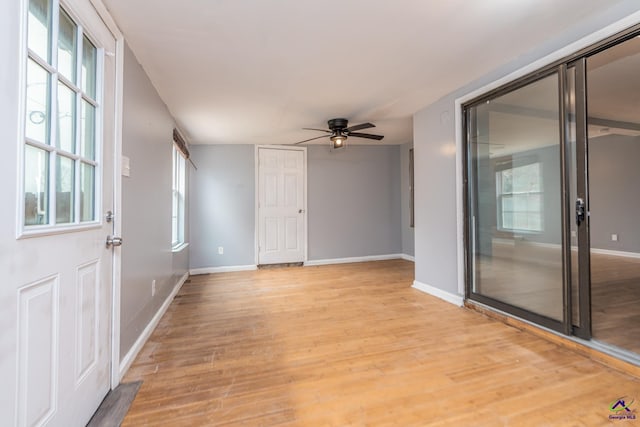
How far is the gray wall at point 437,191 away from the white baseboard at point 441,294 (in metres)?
0.04

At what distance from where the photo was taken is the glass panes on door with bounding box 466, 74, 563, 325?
6.94ft

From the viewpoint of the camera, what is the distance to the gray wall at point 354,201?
5188 millimetres

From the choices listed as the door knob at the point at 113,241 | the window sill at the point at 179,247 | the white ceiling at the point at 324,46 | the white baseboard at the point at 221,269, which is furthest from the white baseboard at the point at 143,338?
the white ceiling at the point at 324,46

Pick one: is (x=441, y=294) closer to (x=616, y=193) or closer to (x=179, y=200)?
(x=179, y=200)

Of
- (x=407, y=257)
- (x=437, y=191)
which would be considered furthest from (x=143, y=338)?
(x=407, y=257)

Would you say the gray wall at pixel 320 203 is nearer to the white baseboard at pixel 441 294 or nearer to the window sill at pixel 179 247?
the window sill at pixel 179 247

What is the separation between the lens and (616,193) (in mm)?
4910

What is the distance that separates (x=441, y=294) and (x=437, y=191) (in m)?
1.17

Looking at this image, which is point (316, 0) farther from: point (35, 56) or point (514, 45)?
point (514, 45)

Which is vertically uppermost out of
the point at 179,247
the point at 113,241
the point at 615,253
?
the point at 113,241

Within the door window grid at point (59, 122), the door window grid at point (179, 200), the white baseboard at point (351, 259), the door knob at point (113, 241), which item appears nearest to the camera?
the door window grid at point (59, 122)

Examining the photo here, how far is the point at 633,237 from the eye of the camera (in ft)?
15.2

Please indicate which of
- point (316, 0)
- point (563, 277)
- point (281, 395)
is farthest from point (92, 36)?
point (563, 277)

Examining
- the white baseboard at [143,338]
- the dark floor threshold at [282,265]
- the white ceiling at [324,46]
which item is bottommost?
the white baseboard at [143,338]
